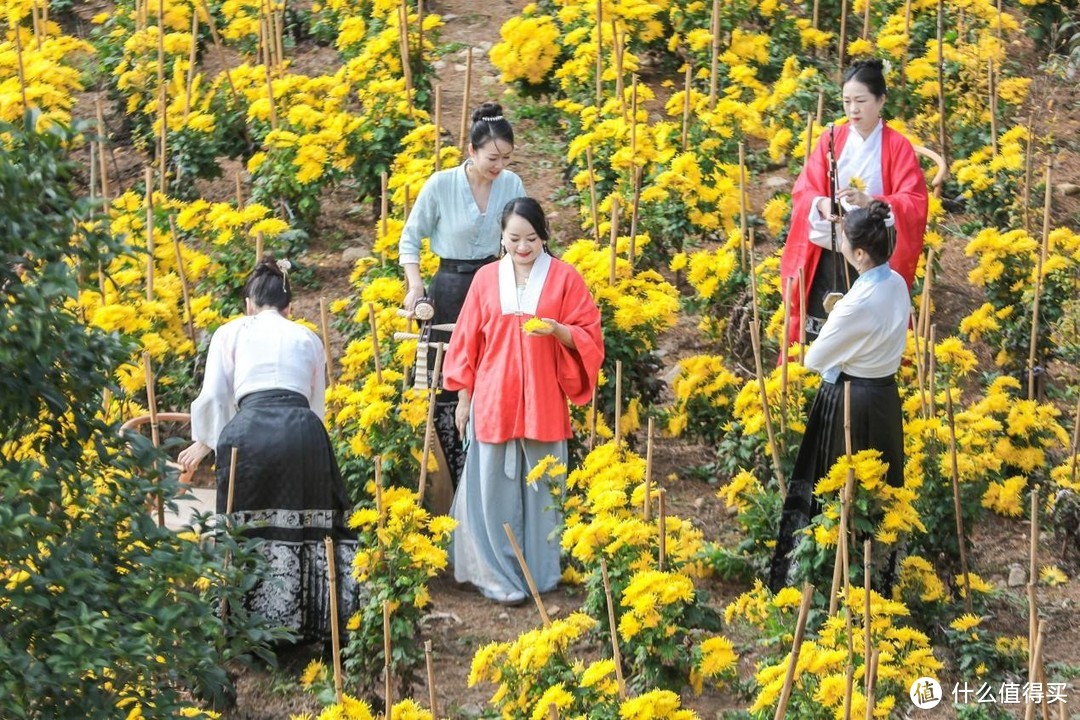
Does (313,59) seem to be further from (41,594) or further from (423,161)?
(41,594)

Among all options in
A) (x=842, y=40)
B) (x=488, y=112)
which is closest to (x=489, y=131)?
(x=488, y=112)

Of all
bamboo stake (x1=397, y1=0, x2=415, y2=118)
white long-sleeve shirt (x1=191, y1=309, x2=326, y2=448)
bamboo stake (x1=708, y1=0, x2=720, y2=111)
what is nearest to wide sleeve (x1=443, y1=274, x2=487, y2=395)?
white long-sleeve shirt (x1=191, y1=309, x2=326, y2=448)

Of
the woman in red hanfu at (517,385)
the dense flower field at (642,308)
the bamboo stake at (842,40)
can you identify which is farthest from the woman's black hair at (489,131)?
the bamboo stake at (842,40)

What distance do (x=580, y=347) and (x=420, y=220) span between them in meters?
0.91

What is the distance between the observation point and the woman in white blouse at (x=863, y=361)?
5406 mm

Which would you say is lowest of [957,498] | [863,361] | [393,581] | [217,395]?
[393,581]

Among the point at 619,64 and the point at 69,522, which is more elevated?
the point at 619,64

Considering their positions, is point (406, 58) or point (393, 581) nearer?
point (393, 581)

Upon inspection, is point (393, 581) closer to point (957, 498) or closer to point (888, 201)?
point (957, 498)

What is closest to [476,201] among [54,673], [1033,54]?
[54,673]

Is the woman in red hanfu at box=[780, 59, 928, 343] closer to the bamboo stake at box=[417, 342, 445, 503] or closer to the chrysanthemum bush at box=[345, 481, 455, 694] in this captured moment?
the bamboo stake at box=[417, 342, 445, 503]

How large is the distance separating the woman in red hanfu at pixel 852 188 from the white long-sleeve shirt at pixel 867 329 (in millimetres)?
951

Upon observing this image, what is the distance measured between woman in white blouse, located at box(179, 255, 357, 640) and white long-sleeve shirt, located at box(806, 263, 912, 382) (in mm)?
1609

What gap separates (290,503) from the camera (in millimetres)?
5496
